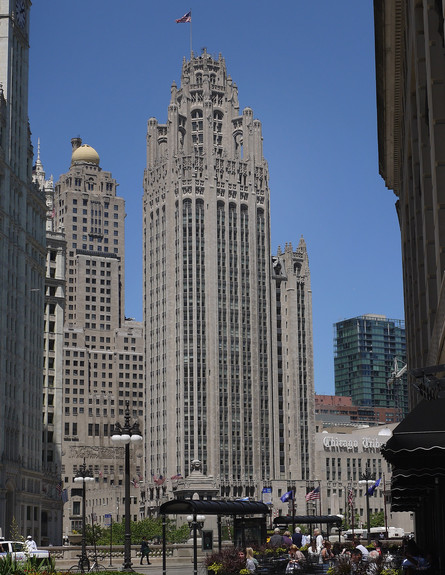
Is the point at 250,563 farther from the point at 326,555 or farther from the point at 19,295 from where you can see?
the point at 19,295

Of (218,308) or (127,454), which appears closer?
(127,454)

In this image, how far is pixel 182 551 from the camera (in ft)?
228

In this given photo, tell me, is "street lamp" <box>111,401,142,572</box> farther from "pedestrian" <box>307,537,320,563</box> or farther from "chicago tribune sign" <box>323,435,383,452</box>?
"chicago tribune sign" <box>323,435,383,452</box>

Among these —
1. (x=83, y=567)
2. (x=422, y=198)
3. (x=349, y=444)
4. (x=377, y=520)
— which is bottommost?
(x=377, y=520)

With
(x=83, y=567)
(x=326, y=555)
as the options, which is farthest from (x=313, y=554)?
(x=83, y=567)

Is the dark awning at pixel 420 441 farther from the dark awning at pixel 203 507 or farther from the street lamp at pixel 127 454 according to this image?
the dark awning at pixel 203 507

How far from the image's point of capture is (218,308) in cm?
16862

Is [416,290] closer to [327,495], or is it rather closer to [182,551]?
[182,551]

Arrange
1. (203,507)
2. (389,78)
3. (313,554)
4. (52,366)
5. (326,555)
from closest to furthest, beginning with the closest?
(389,78) < (203,507) < (313,554) < (326,555) < (52,366)

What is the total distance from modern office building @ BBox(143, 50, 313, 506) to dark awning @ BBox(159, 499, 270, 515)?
110779 mm

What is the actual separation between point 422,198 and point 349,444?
167373mm

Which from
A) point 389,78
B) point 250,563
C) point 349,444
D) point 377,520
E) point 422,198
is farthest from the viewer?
point 349,444

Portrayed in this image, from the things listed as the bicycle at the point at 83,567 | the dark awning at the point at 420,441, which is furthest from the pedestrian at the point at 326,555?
the dark awning at the point at 420,441

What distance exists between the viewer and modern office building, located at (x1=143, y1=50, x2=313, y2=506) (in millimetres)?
165875
